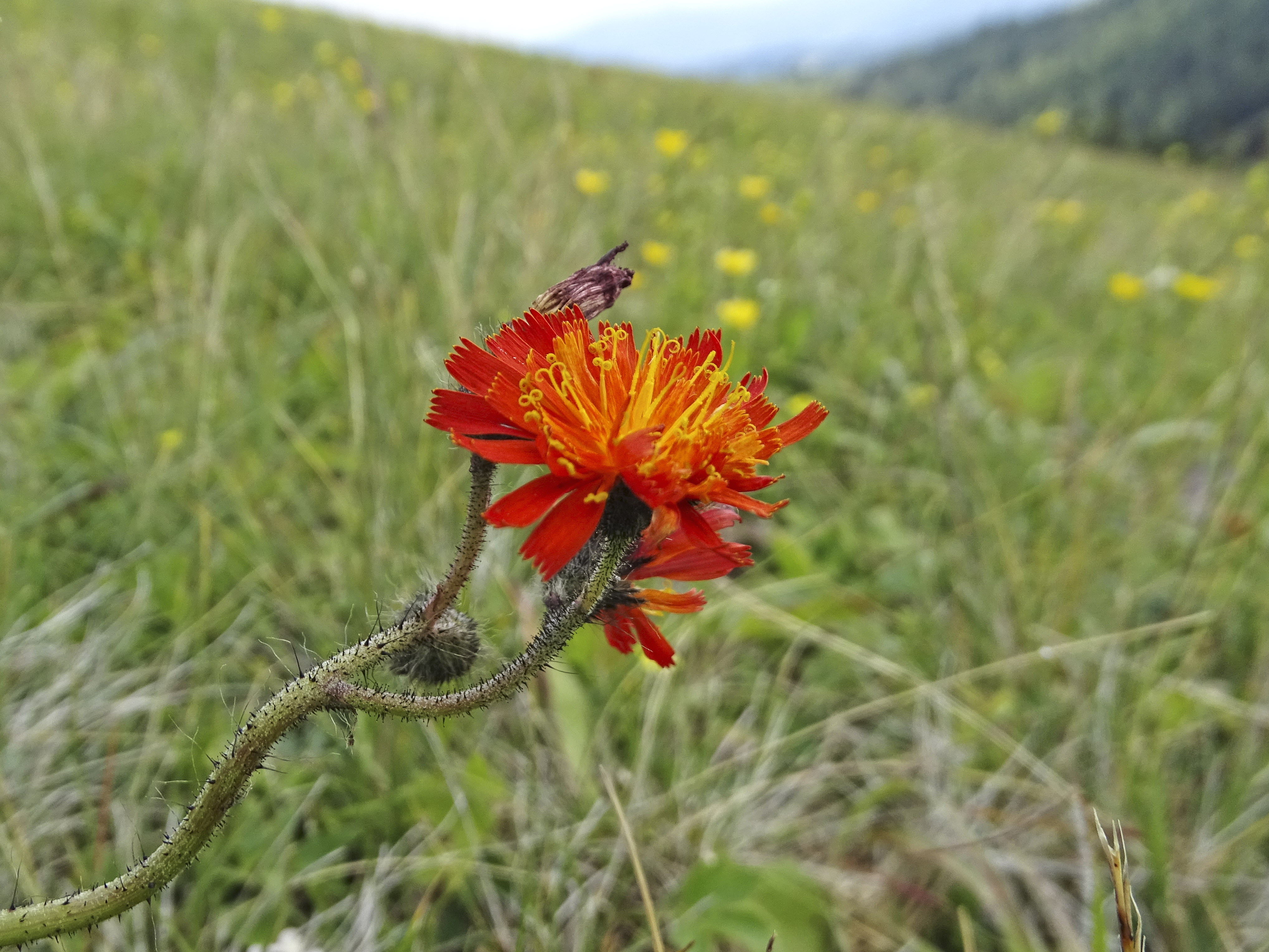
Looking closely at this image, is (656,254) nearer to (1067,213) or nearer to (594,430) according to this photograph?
(594,430)

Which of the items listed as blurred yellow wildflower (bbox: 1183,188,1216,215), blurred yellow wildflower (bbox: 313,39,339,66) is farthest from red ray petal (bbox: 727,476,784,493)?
blurred yellow wildflower (bbox: 1183,188,1216,215)

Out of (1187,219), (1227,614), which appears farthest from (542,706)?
(1187,219)

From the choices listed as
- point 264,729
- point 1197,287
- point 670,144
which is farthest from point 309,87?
point 264,729

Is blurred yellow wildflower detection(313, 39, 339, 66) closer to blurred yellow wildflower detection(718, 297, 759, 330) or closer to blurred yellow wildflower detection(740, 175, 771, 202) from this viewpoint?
blurred yellow wildflower detection(740, 175, 771, 202)

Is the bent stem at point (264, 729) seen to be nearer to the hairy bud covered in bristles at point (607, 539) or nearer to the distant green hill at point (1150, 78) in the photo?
the hairy bud covered in bristles at point (607, 539)

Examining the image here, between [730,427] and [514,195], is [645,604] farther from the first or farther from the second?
[514,195]

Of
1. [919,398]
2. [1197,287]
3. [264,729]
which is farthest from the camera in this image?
[1197,287]
